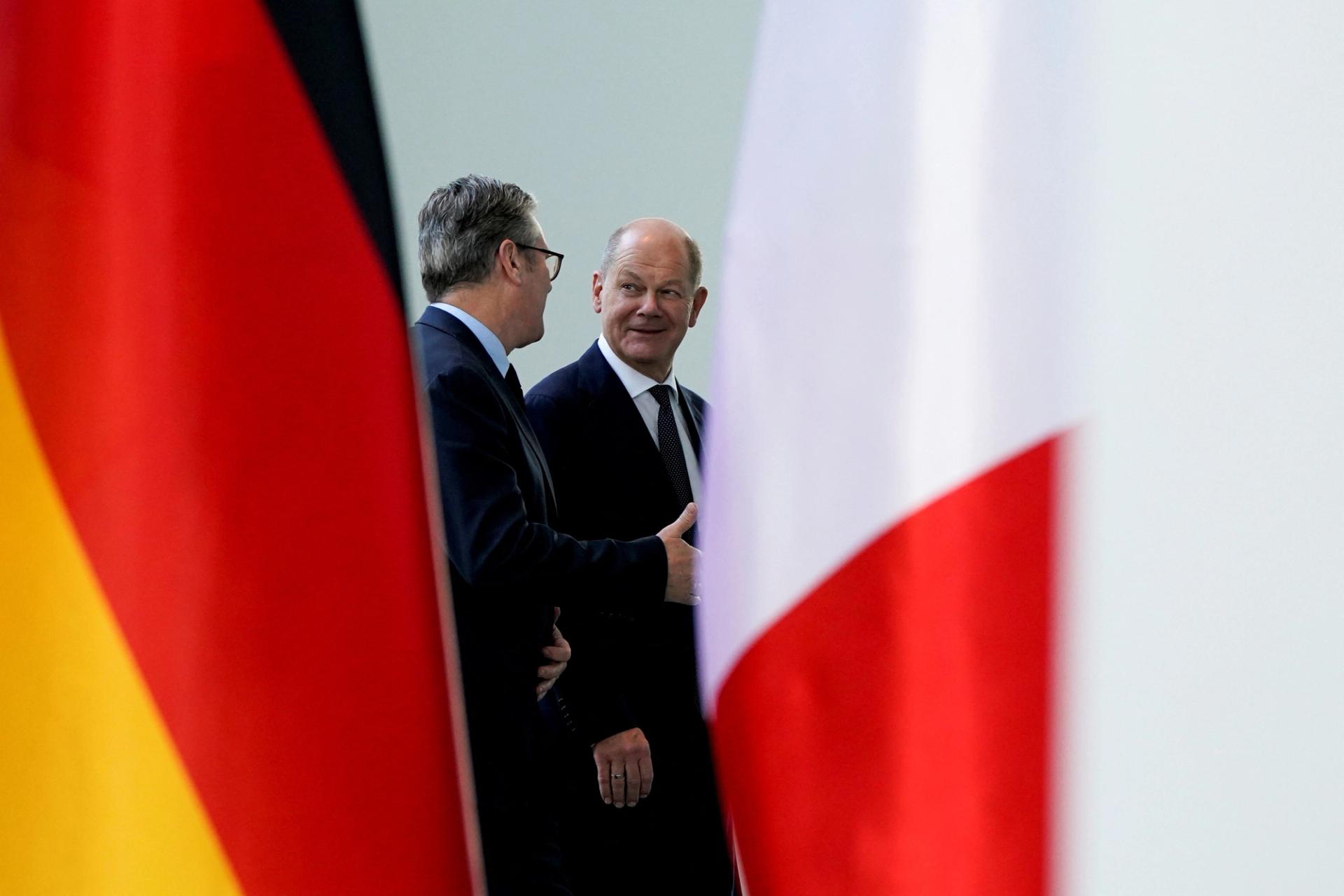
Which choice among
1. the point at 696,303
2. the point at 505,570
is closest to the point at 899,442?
the point at 505,570

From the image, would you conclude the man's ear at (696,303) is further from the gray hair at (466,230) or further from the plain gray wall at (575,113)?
the plain gray wall at (575,113)

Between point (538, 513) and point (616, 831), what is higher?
point (538, 513)

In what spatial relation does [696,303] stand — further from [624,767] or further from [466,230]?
[624,767]

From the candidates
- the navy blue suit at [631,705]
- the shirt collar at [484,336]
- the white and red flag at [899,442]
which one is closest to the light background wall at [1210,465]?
the white and red flag at [899,442]

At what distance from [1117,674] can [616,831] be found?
4.23 ft

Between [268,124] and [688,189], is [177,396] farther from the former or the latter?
[688,189]

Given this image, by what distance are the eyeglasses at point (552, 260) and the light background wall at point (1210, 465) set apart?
3.81 ft

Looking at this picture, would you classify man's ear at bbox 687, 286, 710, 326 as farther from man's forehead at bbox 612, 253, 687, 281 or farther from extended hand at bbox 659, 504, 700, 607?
extended hand at bbox 659, 504, 700, 607

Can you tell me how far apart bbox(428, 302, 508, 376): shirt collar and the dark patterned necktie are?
0.28 m

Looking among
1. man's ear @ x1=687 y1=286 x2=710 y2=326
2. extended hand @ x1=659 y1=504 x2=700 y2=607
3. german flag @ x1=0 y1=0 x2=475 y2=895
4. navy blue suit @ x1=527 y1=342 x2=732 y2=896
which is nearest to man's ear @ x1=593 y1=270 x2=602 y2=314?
man's ear @ x1=687 y1=286 x2=710 y2=326

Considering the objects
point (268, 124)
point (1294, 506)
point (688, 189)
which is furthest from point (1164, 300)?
point (688, 189)

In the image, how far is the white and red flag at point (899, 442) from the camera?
519 millimetres

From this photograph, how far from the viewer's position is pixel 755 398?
0.57 metres

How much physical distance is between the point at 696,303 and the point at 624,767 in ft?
2.45
